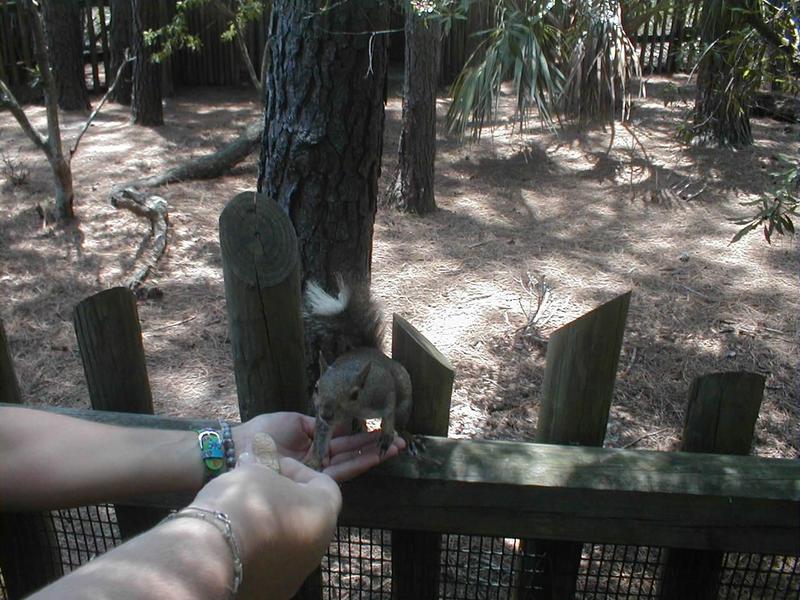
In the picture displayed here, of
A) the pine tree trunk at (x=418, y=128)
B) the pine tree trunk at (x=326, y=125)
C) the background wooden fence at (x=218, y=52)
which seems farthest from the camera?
the background wooden fence at (x=218, y=52)

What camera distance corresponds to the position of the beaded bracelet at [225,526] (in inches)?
39.8

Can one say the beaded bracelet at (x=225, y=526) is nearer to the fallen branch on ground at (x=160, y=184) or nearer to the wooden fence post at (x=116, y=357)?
the wooden fence post at (x=116, y=357)

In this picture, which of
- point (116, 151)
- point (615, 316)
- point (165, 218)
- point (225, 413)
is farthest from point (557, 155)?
point (615, 316)

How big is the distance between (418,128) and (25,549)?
15.0 ft

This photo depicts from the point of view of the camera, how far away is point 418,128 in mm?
5906

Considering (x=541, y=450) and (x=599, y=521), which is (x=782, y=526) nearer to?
(x=599, y=521)

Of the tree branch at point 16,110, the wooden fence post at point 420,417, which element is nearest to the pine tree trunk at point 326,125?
the wooden fence post at point 420,417

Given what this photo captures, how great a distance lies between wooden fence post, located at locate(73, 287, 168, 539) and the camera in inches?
69.0

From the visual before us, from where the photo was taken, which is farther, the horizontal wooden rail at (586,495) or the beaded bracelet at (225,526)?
the horizontal wooden rail at (586,495)

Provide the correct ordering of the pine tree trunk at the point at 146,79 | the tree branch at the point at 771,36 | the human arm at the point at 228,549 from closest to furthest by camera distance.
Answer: the human arm at the point at 228,549 < the tree branch at the point at 771,36 < the pine tree trunk at the point at 146,79

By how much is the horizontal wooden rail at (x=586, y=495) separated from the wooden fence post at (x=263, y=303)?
0.54 ft

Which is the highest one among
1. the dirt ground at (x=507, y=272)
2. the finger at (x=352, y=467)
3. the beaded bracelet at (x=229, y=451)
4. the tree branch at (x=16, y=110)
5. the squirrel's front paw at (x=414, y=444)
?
the tree branch at (x=16, y=110)

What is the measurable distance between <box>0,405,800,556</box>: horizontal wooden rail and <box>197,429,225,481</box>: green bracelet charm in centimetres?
14

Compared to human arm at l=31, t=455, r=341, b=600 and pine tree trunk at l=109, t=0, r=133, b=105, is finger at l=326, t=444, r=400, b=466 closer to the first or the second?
human arm at l=31, t=455, r=341, b=600
